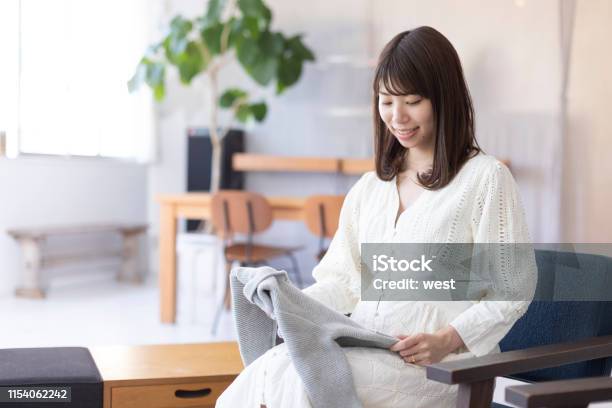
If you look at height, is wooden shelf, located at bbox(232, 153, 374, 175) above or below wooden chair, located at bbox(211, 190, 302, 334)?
above

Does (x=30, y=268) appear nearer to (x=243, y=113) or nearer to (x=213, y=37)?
(x=243, y=113)

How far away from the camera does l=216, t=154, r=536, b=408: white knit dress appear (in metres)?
1.48

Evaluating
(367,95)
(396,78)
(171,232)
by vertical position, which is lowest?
(171,232)

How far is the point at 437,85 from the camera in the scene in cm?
161

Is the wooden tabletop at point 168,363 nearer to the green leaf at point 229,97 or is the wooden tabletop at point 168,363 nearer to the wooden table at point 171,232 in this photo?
the wooden table at point 171,232

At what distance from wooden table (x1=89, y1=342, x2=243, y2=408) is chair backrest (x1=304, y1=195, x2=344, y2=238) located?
2182 millimetres

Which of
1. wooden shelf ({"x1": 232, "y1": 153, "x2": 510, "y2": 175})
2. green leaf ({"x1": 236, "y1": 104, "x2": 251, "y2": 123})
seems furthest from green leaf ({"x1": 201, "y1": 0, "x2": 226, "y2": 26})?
wooden shelf ({"x1": 232, "y1": 153, "x2": 510, "y2": 175})

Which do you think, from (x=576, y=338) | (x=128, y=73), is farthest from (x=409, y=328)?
(x=128, y=73)

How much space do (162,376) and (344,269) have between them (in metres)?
0.58

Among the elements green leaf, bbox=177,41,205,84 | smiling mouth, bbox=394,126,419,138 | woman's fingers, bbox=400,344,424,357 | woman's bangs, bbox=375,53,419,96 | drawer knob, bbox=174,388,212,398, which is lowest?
drawer knob, bbox=174,388,212,398

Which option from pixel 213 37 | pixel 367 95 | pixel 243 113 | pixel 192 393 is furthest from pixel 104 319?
pixel 192 393

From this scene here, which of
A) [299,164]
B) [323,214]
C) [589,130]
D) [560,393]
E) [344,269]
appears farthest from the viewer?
[299,164]

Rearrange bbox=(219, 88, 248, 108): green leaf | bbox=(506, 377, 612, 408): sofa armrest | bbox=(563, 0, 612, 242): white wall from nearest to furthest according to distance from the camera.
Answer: bbox=(506, 377, 612, 408): sofa armrest → bbox=(563, 0, 612, 242): white wall → bbox=(219, 88, 248, 108): green leaf

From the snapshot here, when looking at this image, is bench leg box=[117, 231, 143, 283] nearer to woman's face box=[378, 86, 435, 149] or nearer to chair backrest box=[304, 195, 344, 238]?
chair backrest box=[304, 195, 344, 238]
